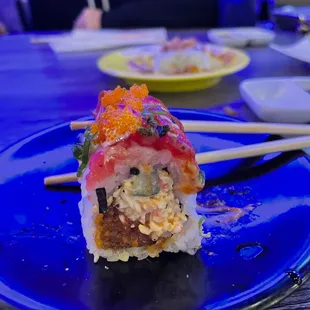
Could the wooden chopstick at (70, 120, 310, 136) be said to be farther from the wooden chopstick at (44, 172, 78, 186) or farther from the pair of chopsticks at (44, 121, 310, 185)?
the wooden chopstick at (44, 172, 78, 186)

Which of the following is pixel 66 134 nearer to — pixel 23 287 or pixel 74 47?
pixel 23 287

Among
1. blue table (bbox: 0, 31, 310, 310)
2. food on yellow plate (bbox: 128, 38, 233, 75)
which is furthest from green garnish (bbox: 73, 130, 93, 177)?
food on yellow plate (bbox: 128, 38, 233, 75)

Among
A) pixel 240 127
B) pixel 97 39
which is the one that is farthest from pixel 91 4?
pixel 240 127

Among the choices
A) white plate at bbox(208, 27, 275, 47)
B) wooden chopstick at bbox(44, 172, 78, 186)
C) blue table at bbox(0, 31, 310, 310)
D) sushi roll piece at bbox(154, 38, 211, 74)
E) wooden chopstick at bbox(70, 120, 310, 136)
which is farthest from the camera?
white plate at bbox(208, 27, 275, 47)

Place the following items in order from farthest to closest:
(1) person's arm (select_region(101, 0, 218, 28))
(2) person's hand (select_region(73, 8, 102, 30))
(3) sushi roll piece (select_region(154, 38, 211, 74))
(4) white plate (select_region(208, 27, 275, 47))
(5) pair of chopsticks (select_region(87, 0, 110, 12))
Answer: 1. (5) pair of chopsticks (select_region(87, 0, 110, 12))
2. (1) person's arm (select_region(101, 0, 218, 28))
3. (2) person's hand (select_region(73, 8, 102, 30))
4. (4) white plate (select_region(208, 27, 275, 47))
5. (3) sushi roll piece (select_region(154, 38, 211, 74))

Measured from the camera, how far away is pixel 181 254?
648mm

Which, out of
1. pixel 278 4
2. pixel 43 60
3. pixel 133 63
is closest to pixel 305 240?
pixel 133 63

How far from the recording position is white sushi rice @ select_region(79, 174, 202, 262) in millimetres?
645

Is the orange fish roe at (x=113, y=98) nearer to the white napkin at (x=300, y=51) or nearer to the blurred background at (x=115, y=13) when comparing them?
the white napkin at (x=300, y=51)

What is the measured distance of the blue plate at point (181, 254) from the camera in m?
0.55

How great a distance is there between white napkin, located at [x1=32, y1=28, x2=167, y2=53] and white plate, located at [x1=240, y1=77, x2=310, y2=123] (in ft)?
2.97

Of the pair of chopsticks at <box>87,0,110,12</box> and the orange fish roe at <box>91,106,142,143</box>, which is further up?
the orange fish roe at <box>91,106,142,143</box>

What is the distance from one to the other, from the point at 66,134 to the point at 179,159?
1.48 feet

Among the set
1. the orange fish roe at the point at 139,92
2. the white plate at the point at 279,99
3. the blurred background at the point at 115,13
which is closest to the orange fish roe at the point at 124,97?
the orange fish roe at the point at 139,92
